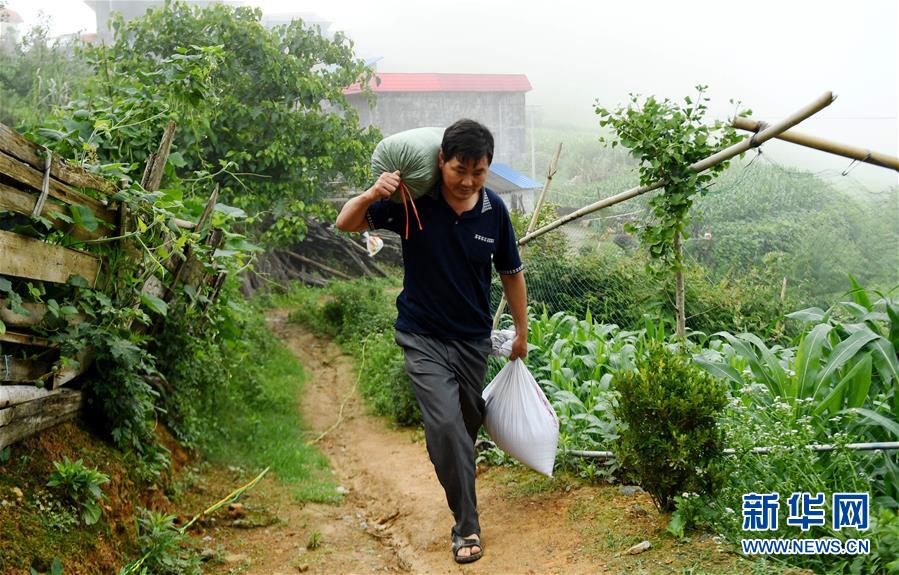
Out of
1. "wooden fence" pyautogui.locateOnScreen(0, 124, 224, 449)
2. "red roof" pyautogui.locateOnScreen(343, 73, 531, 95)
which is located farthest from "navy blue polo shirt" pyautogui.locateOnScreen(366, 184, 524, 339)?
"red roof" pyautogui.locateOnScreen(343, 73, 531, 95)

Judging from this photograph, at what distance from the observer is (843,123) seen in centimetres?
A: 2119

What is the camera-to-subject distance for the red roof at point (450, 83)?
21.8 meters

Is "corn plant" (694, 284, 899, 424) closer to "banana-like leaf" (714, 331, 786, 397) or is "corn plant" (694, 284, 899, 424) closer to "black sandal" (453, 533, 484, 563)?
"banana-like leaf" (714, 331, 786, 397)

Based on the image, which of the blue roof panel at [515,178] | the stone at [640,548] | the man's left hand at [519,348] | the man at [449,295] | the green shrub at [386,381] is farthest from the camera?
the blue roof panel at [515,178]

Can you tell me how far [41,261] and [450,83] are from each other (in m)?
19.9

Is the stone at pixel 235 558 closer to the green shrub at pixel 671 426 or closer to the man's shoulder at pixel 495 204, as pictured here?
the green shrub at pixel 671 426

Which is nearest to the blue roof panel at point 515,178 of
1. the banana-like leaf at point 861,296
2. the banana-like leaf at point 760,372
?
the banana-like leaf at point 861,296

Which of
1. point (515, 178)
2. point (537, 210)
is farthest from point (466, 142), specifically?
point (515, 178)

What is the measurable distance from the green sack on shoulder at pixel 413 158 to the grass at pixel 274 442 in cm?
244

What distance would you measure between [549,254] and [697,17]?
909 inches

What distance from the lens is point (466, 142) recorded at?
3.56 meters

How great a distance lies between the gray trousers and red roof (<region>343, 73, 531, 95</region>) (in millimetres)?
17902

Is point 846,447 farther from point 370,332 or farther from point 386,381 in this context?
point 370,332

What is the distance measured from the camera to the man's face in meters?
3.60
